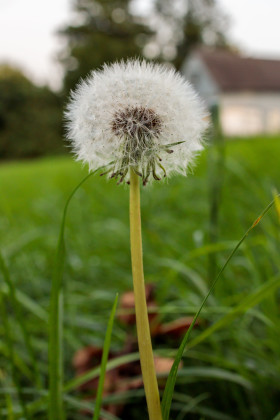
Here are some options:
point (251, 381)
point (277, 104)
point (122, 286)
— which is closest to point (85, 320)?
point (122, 286)

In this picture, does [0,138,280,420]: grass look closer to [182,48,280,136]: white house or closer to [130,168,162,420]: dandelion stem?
[130,168,162,420]: dandelion stem

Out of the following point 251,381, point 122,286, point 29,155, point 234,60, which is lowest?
point 251,381

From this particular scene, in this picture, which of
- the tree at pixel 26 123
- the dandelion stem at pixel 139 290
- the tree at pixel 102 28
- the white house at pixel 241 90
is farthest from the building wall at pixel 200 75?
the dandelion stem at pixel 139 290

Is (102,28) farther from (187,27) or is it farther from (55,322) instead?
(55,322)

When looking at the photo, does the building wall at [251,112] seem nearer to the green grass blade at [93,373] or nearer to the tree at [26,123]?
the tree at [26,123]

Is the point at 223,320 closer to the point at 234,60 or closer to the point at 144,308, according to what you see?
the point at 144,308

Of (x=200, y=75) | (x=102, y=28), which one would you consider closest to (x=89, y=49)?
(x=102, y=28)
